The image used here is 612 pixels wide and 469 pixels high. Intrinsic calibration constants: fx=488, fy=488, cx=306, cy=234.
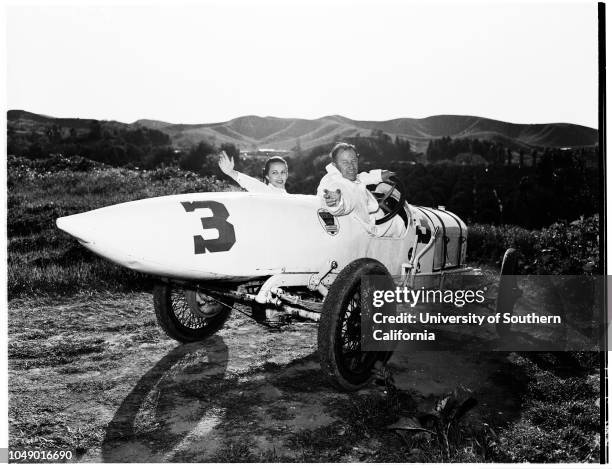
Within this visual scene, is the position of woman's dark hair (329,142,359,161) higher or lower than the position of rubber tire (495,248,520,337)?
higher

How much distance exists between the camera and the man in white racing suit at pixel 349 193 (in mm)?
3822

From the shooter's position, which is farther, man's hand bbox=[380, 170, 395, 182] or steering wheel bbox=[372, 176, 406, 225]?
man's hand bbox=[380, 170, 395, 182]

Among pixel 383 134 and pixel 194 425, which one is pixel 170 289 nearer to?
pixel 194 425

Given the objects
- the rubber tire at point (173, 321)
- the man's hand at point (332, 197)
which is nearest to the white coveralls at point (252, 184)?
the man's hand at point (332, 197)

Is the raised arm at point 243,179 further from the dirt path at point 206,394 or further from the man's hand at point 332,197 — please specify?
the dirt path at point 206,394

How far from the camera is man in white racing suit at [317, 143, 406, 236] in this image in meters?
3.82

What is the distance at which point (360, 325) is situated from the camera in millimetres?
3646

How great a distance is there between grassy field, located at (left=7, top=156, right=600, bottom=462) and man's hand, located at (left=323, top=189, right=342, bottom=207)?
1474 mm

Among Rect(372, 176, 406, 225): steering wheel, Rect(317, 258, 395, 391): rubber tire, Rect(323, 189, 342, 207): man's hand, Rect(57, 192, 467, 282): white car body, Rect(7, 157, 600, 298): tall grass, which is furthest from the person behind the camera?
Rect(7, 157, 600, 298): tall grass

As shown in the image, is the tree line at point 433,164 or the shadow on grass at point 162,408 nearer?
the shadow on grass at point 162,408

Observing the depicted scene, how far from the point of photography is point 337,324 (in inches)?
133

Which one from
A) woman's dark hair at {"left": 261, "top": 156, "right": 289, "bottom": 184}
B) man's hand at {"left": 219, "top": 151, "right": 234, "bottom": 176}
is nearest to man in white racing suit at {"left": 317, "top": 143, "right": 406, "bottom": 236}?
woman's dark hair at {"left": 261, "top": 156, "right": 289, "bottom": 184}

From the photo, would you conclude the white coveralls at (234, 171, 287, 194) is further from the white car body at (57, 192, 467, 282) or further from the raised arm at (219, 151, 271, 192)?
the white car body at (57, 192, 467, 282)

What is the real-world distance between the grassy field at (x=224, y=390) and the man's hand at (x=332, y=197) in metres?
1.47
